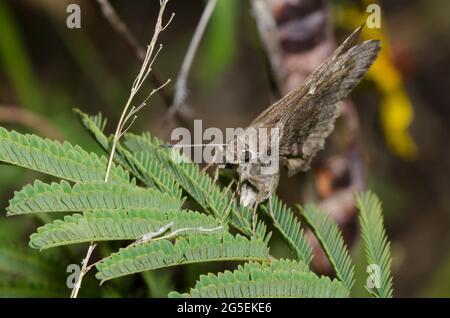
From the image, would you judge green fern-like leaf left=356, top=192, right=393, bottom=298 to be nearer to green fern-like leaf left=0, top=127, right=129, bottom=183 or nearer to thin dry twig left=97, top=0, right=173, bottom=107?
green fern-like leaf left=0, top=127, right=129, bottom=183

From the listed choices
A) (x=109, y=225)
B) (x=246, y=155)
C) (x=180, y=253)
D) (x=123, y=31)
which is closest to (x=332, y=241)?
(x=246, y=155)

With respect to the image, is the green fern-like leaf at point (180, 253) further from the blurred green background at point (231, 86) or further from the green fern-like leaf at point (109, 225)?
the blurred green background at point (231, 86)

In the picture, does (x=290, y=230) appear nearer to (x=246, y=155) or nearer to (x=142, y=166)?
(x=246, y=155)

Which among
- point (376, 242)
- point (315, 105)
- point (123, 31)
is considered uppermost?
point (123, 31)

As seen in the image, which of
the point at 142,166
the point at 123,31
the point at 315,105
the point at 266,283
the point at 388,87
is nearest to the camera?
the point at 266,283

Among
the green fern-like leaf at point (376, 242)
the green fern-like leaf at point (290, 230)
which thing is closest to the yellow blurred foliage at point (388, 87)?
the green fern-like leaf at point (376, 242)

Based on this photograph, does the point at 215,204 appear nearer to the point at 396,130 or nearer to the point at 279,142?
the point at 279,142
